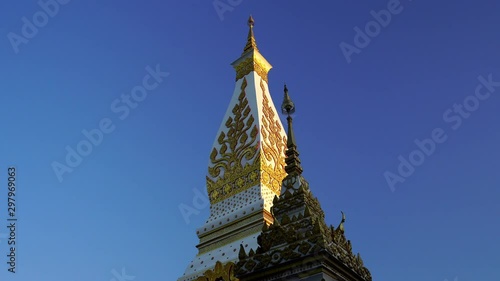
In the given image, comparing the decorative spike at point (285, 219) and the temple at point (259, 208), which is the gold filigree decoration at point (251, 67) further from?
the decorative spike at point (285, 219)

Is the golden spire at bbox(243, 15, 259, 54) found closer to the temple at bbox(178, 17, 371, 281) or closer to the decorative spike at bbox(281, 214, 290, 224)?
the temple at bbox(178, 17, 371, 281)

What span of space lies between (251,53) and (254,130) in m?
3.66

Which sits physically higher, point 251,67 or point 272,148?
point 251,67

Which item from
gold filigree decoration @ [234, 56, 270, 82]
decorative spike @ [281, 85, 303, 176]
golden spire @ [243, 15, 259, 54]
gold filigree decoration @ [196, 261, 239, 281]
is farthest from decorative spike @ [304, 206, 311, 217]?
golden spire @ [243, 15, 259, 54]

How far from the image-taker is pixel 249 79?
1611 centimetres

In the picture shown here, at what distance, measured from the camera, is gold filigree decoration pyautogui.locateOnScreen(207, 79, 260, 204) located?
13.5 m

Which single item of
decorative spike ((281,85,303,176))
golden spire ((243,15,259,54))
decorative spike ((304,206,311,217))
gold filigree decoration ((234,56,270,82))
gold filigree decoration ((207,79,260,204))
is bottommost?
decorative spike ((304,206,311,217))

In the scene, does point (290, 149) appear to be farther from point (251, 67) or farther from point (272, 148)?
point (251, 67)

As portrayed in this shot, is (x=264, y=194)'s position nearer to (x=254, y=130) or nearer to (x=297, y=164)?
(x=254, y=130)

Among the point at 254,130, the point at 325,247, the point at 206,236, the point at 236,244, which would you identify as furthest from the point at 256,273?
the point at 254,130

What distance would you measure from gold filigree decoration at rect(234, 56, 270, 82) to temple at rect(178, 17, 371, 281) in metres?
0.04

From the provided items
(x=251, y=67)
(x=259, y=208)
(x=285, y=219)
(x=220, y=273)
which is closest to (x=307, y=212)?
(x=285, y=219)

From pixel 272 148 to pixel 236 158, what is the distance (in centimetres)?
104

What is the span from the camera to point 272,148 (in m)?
14.1
